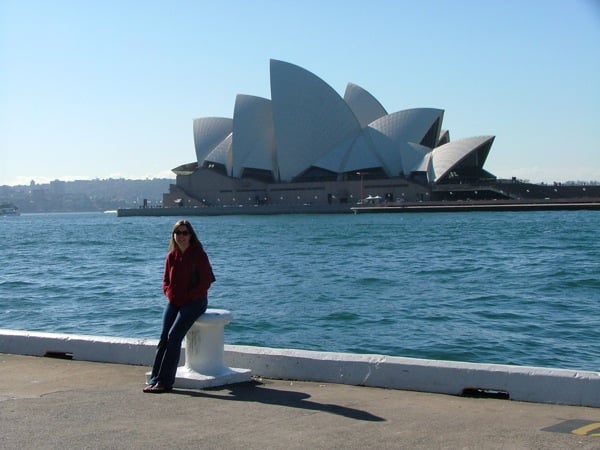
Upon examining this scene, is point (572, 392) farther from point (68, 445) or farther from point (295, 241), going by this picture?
point (295, 241)

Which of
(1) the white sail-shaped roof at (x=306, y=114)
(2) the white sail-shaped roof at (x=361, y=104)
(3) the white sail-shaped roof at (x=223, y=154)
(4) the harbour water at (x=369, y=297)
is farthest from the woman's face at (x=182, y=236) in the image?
(3) the white sail-shaped roof at (x=223, y=154)

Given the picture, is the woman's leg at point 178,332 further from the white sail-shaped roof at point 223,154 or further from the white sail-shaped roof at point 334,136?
the white sail-shaped roof at point 223,154

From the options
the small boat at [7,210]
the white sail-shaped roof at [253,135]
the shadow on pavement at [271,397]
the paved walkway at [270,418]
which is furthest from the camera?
the small boat at [7,210]

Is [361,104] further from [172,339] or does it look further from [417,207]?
[172,339]

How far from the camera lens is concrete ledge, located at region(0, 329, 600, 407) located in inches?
175

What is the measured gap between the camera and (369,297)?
15305 mm

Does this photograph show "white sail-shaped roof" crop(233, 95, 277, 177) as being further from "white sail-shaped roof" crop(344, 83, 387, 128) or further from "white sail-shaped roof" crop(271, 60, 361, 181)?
"white sail-shaped roof" crop(344, 83, 387, 128)

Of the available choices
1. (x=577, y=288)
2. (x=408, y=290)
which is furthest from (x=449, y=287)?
(x=577, y=288)

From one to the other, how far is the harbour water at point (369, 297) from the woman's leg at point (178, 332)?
4.96m

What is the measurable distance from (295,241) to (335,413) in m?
31.3

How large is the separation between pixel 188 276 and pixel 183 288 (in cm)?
7

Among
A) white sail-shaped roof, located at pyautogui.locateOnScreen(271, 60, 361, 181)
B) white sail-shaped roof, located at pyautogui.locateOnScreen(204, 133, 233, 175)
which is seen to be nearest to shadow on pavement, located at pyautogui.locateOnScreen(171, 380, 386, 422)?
white sail-shaped roof, located at pyautogui.locateOnScreen(271, 60, 361, 181)

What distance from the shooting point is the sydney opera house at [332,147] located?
219 ft

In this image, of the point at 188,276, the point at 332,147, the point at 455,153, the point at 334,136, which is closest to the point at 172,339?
the point at 188,276
